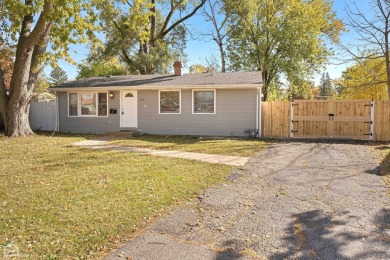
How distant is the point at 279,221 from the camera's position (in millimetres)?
3803

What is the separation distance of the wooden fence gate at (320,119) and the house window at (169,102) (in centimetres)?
399

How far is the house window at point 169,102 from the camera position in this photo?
13828 millimetres

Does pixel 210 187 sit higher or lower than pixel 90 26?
lower

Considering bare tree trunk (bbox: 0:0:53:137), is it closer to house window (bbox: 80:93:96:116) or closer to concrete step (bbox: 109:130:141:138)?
house window (bbox: 80:93:96:116)

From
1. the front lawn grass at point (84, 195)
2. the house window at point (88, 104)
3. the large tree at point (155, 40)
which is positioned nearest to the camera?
the front lawn grass at point (84, 195)

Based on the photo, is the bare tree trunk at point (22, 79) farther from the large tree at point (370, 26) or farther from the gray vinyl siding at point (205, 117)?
the large tree at point (370, 26)

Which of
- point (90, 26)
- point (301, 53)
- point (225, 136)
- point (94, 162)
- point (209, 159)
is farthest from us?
point (301, 53)

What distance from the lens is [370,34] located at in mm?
9719

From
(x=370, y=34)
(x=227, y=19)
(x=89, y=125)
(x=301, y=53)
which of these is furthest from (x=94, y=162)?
(x=227, y=19)

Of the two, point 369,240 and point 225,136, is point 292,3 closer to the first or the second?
point 225,136

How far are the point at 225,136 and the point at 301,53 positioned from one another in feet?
39.8

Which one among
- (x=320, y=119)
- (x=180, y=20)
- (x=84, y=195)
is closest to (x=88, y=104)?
(x=320, y=119)

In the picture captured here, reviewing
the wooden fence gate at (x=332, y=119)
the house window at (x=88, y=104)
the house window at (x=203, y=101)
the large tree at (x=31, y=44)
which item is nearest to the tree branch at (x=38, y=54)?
Answer: the large tree at (x=31, y=44)

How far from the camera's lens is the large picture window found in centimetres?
1474
